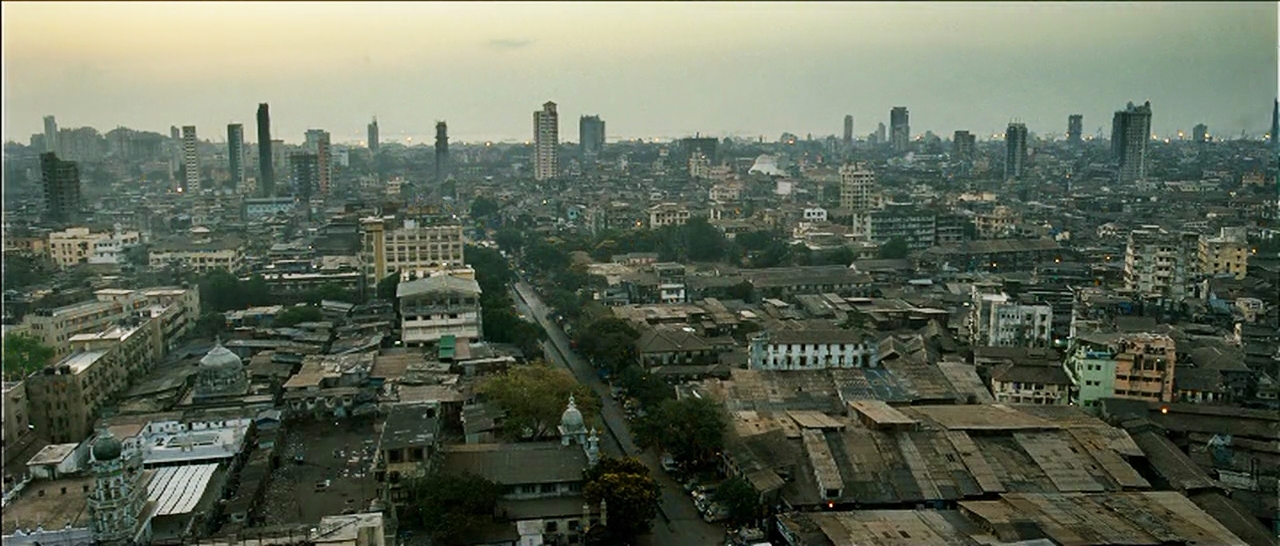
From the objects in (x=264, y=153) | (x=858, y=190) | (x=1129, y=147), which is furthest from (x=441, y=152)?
(x=1129, y=147)

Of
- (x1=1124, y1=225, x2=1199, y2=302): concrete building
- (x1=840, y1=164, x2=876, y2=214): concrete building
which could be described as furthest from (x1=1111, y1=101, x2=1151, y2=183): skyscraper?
(x1=1124, y1=225, x2=1199, y2=302): concrete building

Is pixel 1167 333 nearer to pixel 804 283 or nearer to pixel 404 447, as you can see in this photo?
pixel 804 283

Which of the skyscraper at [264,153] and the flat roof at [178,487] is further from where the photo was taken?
the skyscraper at [264,153]

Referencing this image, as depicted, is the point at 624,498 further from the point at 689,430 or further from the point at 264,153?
the point at 264,153

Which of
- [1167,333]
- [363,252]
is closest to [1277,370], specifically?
[1167,333]

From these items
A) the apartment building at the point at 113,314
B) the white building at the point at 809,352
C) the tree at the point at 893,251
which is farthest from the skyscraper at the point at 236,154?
the white building at the point at 809,352

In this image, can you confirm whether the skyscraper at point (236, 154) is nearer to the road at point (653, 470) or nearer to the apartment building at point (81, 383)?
the road at point (653, 470)

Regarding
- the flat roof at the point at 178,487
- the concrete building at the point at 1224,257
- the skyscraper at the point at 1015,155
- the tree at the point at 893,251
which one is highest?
the skyscraper at the point at 1015,155
